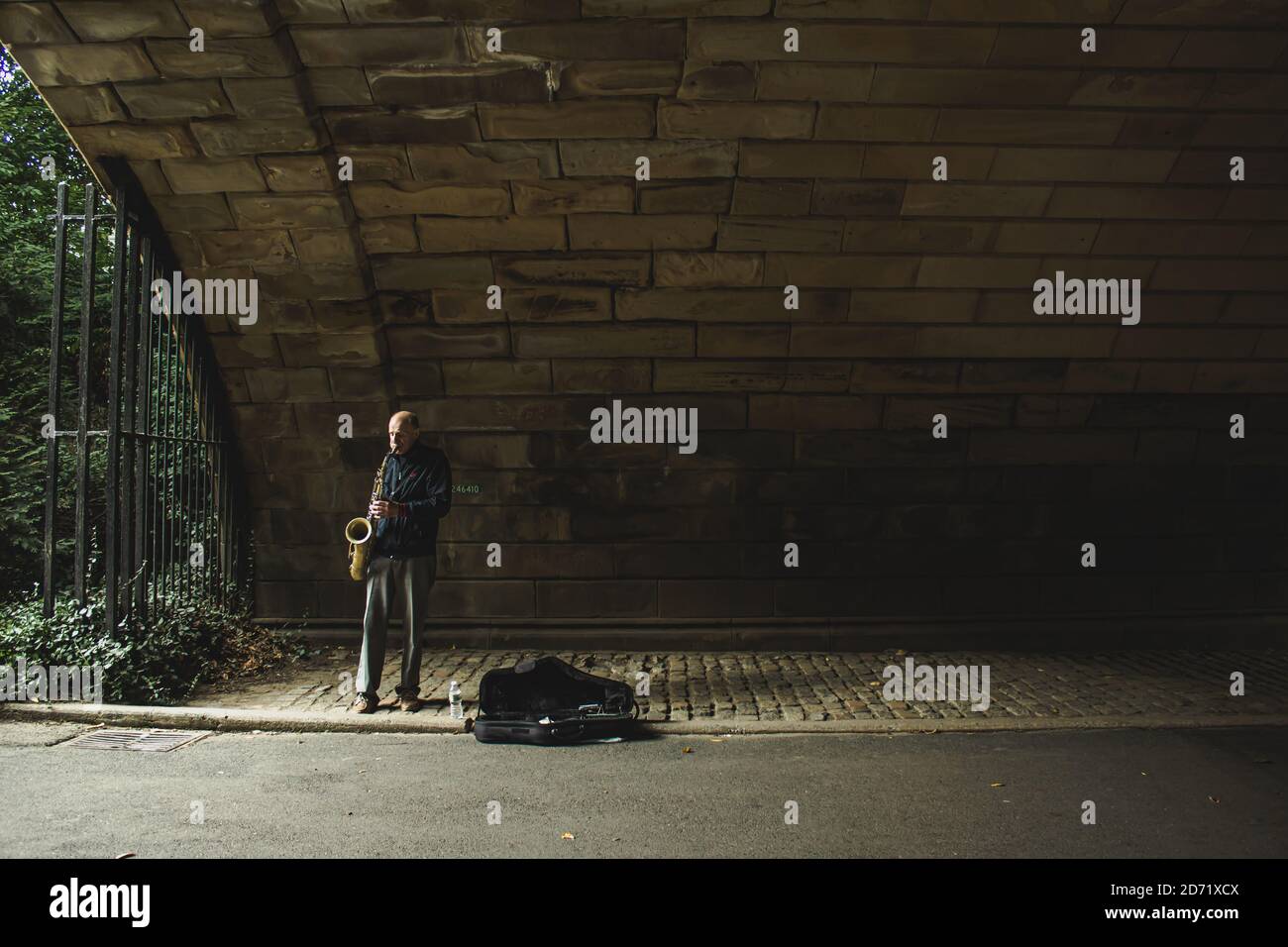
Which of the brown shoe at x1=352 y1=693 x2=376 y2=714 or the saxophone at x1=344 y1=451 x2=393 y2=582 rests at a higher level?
the saxophone at x1=344 y1=451 x2=393 y2=582

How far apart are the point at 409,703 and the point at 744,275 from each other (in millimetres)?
4325

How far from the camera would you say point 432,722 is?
6.52 meters

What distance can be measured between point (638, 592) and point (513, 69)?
4624 millimetres

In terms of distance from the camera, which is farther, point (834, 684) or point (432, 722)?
point (834, 684)

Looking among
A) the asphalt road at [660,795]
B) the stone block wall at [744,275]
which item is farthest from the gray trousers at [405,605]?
the stone block wall at [744,275]

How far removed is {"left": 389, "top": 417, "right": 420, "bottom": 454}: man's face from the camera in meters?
7.08

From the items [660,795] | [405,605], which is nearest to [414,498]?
[405,605]

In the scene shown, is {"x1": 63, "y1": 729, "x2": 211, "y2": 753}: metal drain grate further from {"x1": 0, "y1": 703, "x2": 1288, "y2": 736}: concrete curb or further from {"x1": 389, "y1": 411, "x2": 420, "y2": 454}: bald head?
{"x1": 389, "y1": 411, "x2": 420, "y2": 454}: bald head

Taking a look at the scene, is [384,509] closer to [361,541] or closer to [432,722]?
[361,541]

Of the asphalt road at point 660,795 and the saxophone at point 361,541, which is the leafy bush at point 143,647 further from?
the saxophone at point 361,541

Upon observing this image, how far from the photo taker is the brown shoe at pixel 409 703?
6844 millimetres

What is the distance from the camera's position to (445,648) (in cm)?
914

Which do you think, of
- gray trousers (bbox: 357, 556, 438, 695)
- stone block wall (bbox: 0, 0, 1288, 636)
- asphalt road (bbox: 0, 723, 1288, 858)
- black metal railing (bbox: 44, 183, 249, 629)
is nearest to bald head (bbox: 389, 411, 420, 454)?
gray trousers (bbox: 357, 556, 438, 695)

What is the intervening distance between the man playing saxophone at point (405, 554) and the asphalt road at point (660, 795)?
23.6 inches
